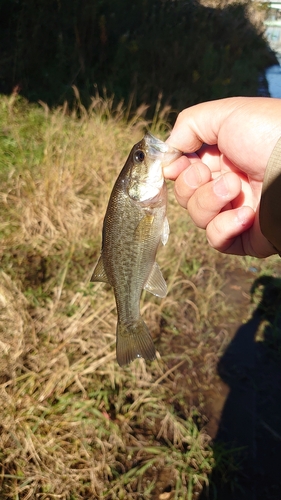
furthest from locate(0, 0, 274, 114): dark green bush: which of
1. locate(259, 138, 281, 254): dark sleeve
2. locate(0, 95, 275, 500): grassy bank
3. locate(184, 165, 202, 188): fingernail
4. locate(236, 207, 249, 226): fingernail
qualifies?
locate(259, 138, 281, 254): dark sleeve

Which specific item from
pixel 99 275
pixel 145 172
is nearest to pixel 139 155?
pixel 145 172

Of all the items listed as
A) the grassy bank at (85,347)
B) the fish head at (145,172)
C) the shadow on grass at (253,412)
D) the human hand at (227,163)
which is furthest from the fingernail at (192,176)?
the shadow on grass at (253,412)

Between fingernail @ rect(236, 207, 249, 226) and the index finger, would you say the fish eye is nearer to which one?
the index finger

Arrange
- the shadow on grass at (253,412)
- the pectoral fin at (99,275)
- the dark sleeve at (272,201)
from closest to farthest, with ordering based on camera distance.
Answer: the dark sleeve at (272,201) → the pectoral fin at (99,275) → the shadow on grass at (253,412)

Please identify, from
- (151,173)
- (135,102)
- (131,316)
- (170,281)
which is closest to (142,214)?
(151,173)

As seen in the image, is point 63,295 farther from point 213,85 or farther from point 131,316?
point 213,85

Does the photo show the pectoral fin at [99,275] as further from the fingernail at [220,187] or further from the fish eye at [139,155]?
the fingernail at [220,187]

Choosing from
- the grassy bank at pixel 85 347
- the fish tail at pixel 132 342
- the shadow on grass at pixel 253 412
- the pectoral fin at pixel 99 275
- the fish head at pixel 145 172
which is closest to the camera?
the fish head at pixel 145 172
